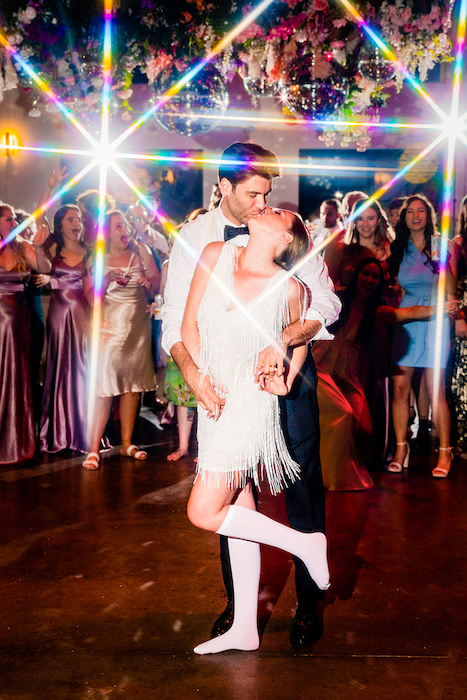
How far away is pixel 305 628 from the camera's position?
7.17 ft

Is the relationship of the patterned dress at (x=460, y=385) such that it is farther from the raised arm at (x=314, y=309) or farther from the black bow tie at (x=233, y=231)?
the black bow tie at (x=233, y=231)

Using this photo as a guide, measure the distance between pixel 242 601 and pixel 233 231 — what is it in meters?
1.11

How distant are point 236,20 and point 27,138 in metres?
5.46

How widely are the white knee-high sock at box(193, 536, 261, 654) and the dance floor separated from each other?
0.04m

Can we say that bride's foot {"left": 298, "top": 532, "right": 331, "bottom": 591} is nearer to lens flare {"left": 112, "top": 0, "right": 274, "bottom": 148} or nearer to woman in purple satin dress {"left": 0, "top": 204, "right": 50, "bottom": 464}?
woman in purple satin dress {"left": 0, "top": 204, "right": 50, "bottom": 464}

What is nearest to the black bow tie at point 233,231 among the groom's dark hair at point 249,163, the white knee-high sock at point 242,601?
the groom's dark hair at point 249,163

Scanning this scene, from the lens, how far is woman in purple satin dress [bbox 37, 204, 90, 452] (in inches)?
189

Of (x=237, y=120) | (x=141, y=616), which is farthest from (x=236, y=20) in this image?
(x=237, y=120)

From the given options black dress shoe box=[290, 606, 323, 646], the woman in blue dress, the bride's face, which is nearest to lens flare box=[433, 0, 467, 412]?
the woman in blue dress

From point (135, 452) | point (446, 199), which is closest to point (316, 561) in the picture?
point (135, 452)

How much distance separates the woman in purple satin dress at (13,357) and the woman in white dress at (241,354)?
271 centimetres

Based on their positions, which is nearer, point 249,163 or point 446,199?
point 249,163

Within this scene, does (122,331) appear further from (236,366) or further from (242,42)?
(236,366)

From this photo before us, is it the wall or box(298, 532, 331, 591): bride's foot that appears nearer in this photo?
box(298, 532, 331, 591): bride's foot
